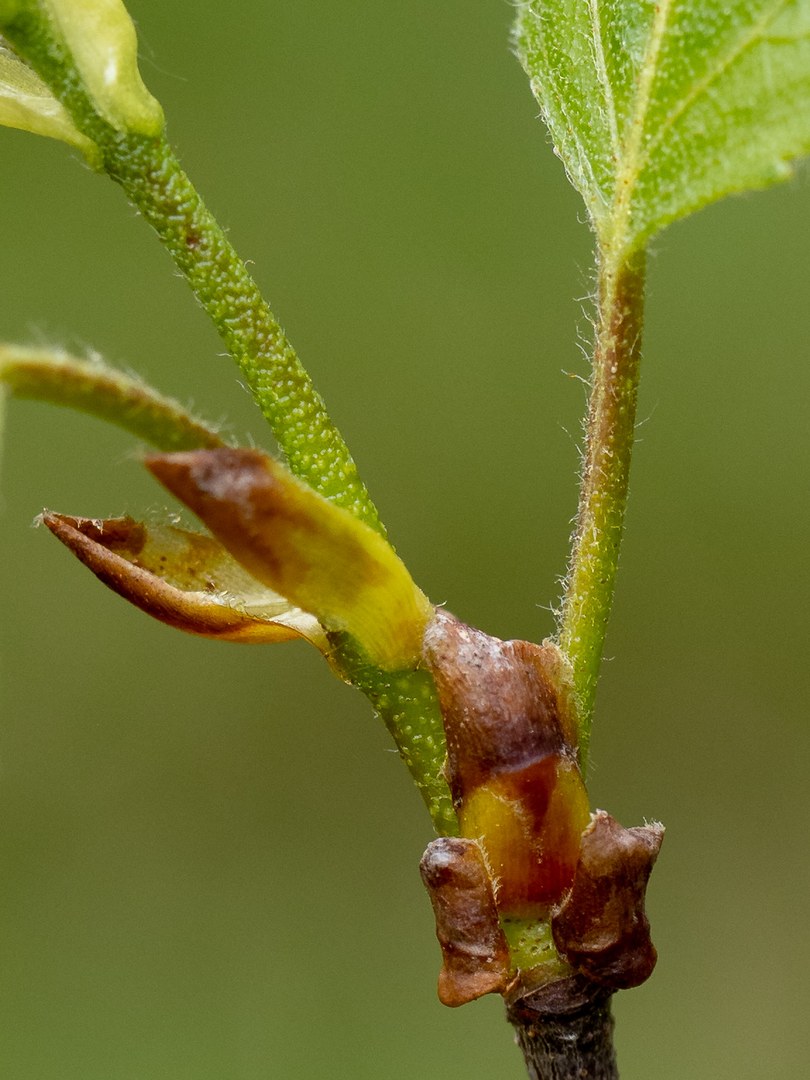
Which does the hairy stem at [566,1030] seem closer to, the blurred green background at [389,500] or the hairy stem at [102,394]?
the hairy stem at [102,394]

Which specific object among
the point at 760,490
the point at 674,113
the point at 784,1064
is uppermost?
the point at 760,490

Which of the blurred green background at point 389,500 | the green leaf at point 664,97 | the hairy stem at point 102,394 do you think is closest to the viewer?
the hairy stem at point 102,394

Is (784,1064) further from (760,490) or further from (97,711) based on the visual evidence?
(97,711)

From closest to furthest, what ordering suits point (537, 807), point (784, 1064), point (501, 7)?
1. point (537, 807)
2. point (784, 1064)
3. point (501, 7)

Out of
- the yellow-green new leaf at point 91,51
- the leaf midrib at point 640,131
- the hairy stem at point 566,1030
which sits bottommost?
the hairy stem at point 566,1030

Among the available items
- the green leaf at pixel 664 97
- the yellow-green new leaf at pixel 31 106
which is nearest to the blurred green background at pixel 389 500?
the green leaf at pixel 664 97

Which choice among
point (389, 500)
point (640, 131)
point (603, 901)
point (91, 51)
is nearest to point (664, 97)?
point (640, 131)

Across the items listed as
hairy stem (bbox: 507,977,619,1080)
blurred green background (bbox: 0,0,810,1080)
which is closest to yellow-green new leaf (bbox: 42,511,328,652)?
hairy stem (bbox: 507,977,619,1080)

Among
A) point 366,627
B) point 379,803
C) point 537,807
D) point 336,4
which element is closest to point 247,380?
point 366,627
